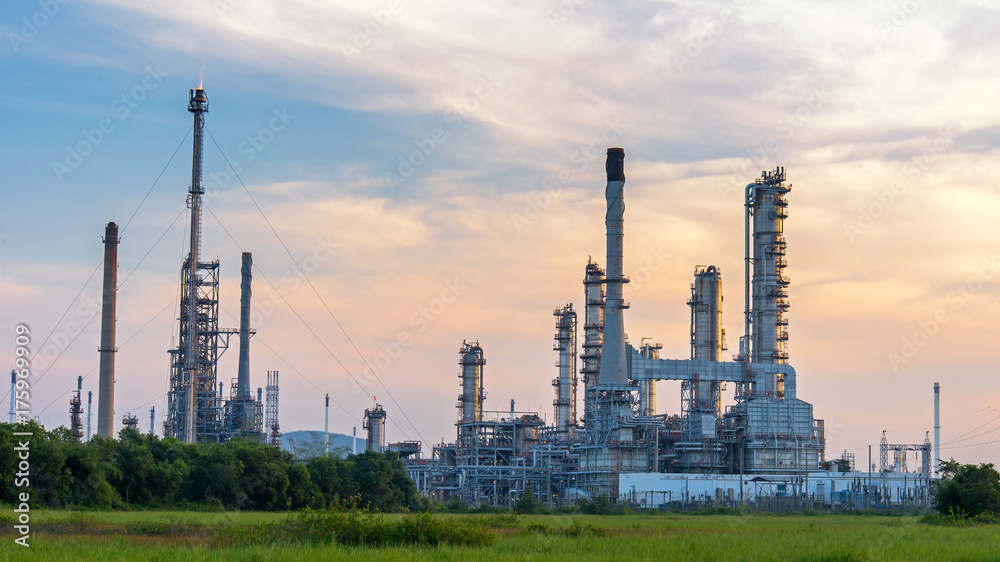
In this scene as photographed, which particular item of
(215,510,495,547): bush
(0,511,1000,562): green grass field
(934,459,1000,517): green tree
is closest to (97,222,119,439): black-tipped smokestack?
(0,511,1000,562): green grass field

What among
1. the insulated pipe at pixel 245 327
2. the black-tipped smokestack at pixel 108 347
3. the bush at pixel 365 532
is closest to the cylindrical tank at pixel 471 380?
the insulated pipe at pixel 245 327

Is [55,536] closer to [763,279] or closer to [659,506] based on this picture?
[659,506]

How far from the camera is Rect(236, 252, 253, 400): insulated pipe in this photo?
328 feet

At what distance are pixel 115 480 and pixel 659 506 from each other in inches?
1529

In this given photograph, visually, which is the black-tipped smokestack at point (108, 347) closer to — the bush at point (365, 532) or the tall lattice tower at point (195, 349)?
the tall lattice tower at point (195, 349)

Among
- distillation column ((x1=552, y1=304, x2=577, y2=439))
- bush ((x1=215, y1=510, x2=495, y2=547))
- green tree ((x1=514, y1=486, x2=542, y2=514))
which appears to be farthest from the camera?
distillation column ((x1=552, y1=304, x2=577, y2=439))

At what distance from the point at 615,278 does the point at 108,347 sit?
37237mm

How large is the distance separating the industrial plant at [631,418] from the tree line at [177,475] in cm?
1455

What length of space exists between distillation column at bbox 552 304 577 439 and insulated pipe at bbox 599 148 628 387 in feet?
76.2

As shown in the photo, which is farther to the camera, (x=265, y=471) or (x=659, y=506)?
(x=659, y=506)

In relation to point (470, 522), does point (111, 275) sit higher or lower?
higher

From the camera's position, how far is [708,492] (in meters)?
83.0

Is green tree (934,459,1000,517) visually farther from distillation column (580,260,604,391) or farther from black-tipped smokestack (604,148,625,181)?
distillation column (580,260,604,391)

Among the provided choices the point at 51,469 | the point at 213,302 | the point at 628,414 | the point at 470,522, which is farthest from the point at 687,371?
the point at 470,522
